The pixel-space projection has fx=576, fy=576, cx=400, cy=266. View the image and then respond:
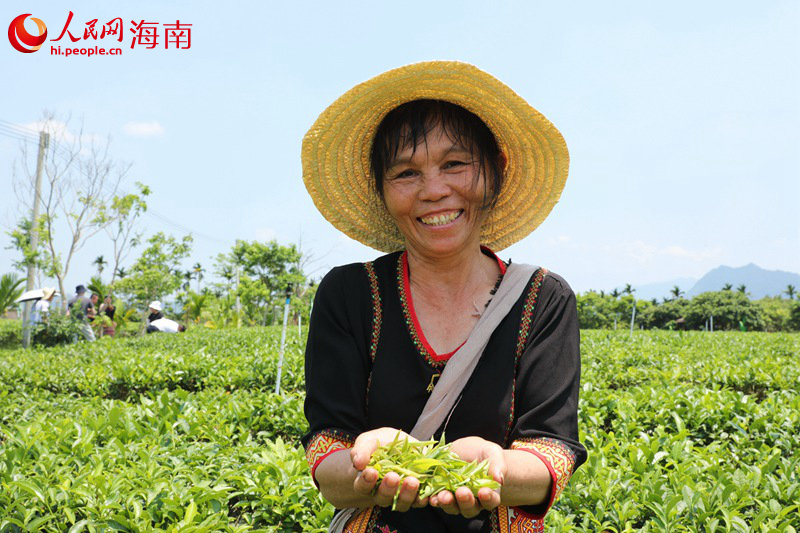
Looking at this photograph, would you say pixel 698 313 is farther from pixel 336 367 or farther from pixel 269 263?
pixel 336 367

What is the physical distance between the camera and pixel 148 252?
20.2m

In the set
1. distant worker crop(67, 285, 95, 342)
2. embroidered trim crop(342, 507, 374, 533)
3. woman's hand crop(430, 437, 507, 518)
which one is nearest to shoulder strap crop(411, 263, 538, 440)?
woman's hand crop(430, 437, 507, 518)

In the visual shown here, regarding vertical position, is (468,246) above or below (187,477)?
above

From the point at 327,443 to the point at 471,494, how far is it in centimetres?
39

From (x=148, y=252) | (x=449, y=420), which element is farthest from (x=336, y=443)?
(x=148, y=252)

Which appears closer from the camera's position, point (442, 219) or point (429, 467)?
point (429, 467)

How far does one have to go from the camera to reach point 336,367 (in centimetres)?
138

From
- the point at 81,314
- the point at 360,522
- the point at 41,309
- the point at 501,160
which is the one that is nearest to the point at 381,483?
the point at 360,522

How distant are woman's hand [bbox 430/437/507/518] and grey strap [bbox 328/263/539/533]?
4.7 inches

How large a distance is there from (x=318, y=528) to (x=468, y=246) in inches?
58.8

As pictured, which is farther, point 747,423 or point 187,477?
point 747,423

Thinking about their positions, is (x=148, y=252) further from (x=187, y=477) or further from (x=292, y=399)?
(x=187, y=477)

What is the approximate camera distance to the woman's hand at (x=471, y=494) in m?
1.09

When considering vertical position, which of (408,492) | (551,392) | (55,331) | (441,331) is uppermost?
(441,331)
